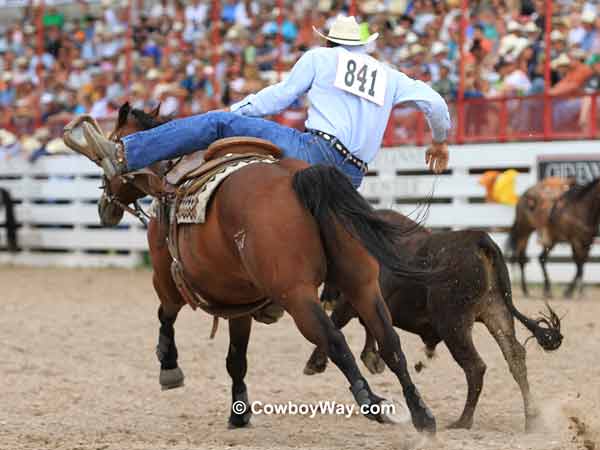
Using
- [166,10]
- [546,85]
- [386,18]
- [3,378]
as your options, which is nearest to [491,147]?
[546,85]

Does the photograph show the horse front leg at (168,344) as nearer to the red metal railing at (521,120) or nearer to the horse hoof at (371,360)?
the horse hoof at (371,360)

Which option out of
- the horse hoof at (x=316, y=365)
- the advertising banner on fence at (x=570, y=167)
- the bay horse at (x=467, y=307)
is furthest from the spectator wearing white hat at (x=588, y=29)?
the horse hoof at (x=316, y=365)

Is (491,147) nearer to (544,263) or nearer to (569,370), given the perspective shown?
(544,263)

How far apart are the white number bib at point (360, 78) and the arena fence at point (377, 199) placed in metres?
4.37

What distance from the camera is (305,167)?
16.2ft

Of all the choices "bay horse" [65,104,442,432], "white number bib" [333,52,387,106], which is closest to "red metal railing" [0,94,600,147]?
"white number bib" [333,52,387,106]

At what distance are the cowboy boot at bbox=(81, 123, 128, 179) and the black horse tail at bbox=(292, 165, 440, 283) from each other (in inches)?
46.5

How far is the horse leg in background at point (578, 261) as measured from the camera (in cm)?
1170

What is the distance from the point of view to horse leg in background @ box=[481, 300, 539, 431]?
19.5 feet

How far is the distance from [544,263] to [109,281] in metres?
4.97

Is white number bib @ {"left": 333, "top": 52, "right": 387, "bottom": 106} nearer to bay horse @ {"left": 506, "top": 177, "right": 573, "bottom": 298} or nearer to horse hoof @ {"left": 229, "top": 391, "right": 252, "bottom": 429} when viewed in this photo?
horse hoof @ {"left": 229, "top": 391, "right": 252, "bottom": 429}

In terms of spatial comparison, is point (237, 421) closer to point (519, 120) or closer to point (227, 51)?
point (519, 120)

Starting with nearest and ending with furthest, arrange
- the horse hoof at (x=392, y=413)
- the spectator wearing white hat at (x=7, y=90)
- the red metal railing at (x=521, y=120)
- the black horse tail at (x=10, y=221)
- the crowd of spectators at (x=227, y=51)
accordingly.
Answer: the horse hoof at (x=392, y=413)
the red metal railing at (x=521, y=120)
the crowd of spectators at (x=227, y=51)
the black horse tail at (x=10, y=221)
the spectator wearing white hat at (x=7, y=90)

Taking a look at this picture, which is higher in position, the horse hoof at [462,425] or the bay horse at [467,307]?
the bay horse at [467,307]
